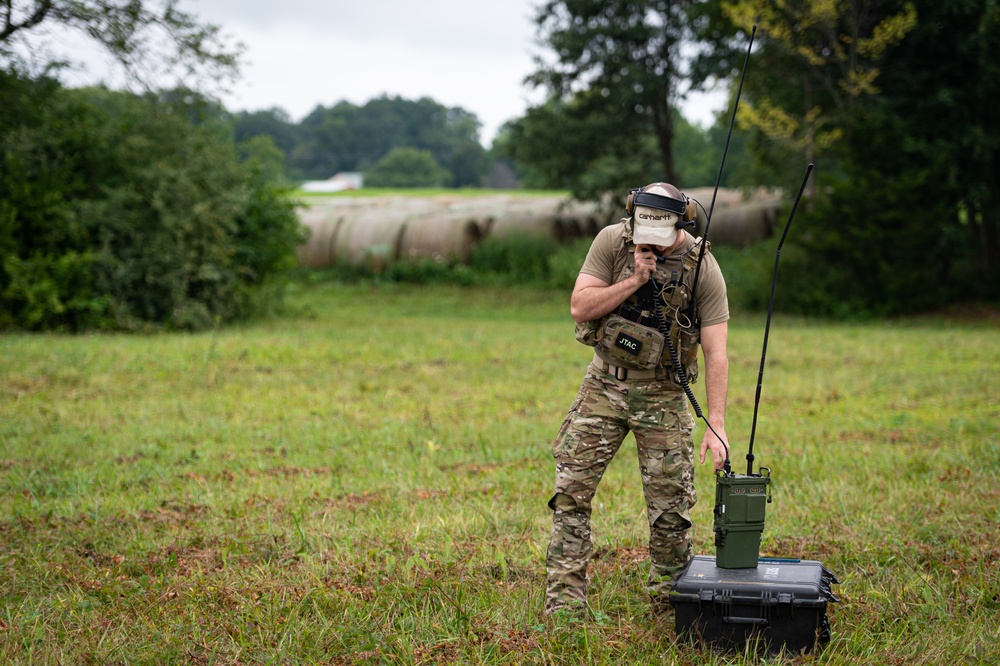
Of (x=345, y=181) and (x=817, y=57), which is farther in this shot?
(x=345, y=181)

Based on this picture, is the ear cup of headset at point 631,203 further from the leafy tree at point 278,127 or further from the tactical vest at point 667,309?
the leafy tree at point 278,127

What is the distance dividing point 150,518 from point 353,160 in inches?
4252

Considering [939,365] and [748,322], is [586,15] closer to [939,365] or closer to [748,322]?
[748,322]

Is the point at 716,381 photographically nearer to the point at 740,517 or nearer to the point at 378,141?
the point at 740,517

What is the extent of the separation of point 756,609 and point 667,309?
1.28 m

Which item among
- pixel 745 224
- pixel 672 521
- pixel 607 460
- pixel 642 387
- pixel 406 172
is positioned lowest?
pixel 672 521

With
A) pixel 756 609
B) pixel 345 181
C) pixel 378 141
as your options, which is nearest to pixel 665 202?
pixel 756 609

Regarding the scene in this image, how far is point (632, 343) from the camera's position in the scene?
4039 millimetres

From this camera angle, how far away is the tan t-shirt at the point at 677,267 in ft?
13.4

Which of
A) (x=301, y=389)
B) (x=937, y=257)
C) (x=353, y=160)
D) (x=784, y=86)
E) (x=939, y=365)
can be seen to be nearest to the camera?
(x=301, y=389)

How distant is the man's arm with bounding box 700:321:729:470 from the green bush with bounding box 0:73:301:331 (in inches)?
520

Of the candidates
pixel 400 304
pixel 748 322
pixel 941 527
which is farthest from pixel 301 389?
pixel 400 304

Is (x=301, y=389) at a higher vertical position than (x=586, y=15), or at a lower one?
lower

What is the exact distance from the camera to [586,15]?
25797 mm
